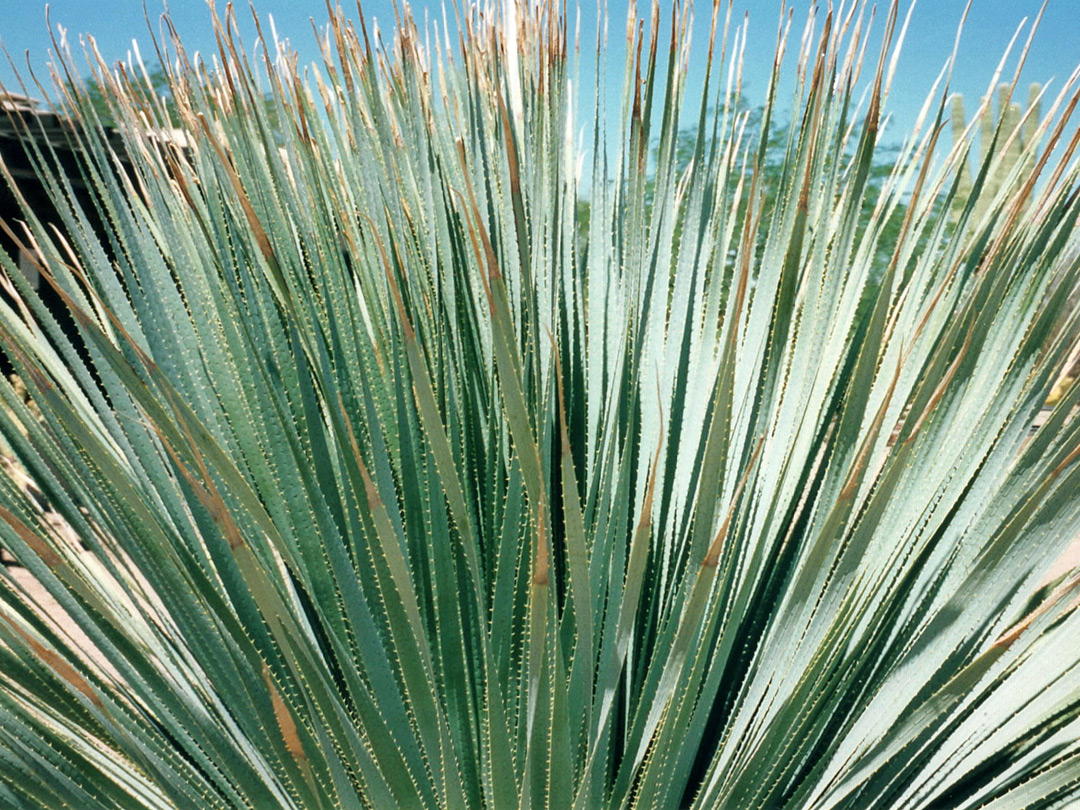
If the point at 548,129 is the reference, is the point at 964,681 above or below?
below

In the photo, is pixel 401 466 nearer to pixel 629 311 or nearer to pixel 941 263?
pixel 629 311

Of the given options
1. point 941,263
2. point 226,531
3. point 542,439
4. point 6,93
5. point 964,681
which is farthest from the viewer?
point 941,263

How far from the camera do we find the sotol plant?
78 cm

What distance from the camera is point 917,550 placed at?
0.99 metres

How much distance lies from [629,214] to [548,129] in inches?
6.6

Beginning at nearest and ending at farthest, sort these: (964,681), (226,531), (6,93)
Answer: (226,531) < (964,681) < (6,93)

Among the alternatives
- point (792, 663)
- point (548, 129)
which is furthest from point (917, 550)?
point (548, 129)

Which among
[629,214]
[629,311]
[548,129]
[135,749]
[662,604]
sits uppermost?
[548,129]

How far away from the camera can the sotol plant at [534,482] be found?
0.78 meters

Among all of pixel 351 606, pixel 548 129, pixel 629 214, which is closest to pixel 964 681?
pixel 351 606

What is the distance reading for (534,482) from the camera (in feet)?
2.47

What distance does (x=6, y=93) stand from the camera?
1.03 meters

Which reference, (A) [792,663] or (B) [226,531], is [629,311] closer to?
(A) [792,663]

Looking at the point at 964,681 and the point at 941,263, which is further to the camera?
the point at 941,263
